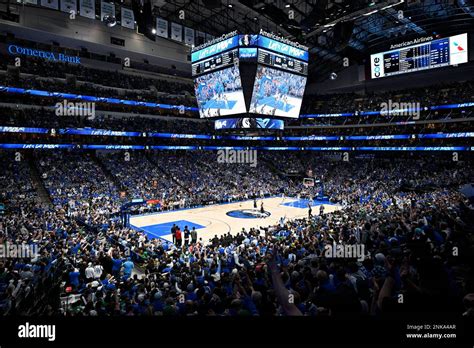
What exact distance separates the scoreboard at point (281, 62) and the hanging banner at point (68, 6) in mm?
17321

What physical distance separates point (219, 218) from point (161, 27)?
2016 centimetres

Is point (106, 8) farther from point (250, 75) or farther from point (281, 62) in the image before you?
point (281, 62)

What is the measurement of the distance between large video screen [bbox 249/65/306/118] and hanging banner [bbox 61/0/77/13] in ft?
57.8

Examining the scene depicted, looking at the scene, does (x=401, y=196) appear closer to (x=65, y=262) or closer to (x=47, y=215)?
(x=65, y=262)

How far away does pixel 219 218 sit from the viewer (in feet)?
80.8

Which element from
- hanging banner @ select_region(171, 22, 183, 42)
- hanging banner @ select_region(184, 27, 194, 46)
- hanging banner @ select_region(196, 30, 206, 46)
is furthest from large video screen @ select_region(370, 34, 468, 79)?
hanging banner @ select_region(171, 22, 183, 42)

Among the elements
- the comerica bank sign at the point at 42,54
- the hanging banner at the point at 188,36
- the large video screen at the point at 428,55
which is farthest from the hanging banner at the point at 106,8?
the large video screen at the point at 428,55

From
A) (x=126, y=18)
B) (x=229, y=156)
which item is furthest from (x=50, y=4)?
(x=229, y=156)

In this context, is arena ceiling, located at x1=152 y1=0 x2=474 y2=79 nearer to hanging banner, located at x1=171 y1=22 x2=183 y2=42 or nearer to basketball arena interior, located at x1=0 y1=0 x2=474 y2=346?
basketball arena interior, located at x1=0 y1=0 x2=474 y2=346

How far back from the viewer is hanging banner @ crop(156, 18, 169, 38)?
29484 millimetres

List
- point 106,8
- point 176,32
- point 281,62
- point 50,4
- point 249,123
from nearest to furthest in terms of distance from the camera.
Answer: point 281,62
point 249,123
point 50,4
point 106,8
point 176,32

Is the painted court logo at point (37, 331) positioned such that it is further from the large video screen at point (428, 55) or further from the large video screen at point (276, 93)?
the large video screen at point (428, 55)

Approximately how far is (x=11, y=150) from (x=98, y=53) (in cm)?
1483

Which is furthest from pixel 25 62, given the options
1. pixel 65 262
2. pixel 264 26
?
pixel 65 262
